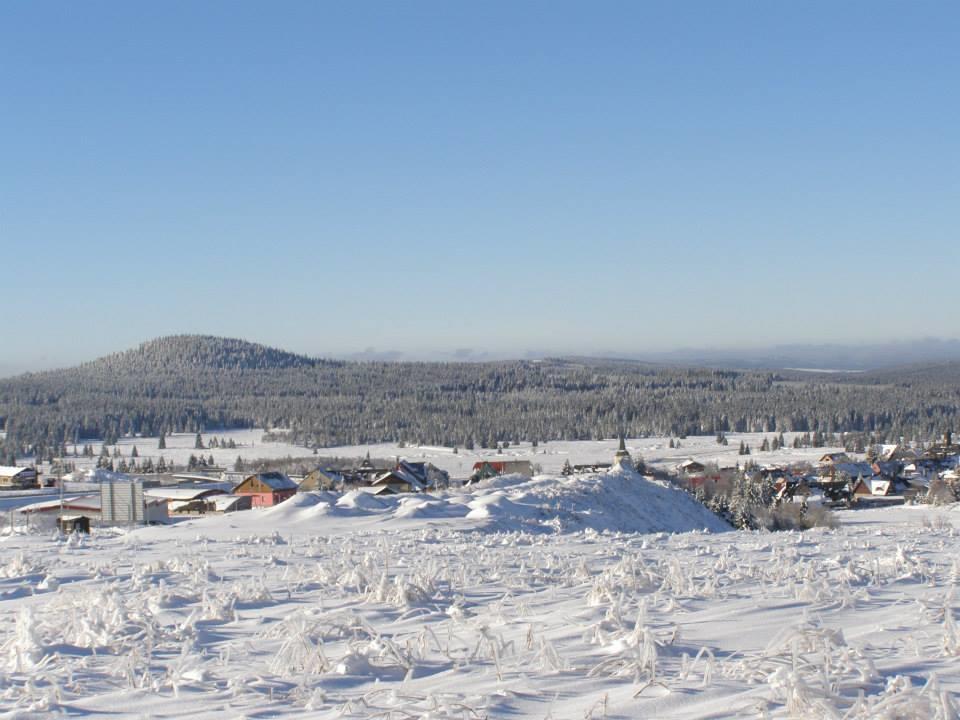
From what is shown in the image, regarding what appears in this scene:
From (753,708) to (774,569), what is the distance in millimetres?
5059

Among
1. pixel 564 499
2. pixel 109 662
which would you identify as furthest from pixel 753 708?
pixel 564 499

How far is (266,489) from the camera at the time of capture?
52906 mm

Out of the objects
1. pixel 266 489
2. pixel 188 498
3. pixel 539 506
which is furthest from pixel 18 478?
pixel 539 506

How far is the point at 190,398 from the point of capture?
198125 millimetres

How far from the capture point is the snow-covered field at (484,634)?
488 centimetres

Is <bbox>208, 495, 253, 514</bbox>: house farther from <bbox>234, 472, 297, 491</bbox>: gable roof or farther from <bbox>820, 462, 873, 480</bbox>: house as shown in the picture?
<bbox>820, 462, 873, 480</bbox>: house

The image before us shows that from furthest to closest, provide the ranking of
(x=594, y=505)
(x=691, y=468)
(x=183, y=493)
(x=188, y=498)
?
1. (x=691, y=468)
2. (x=183, y=493)
3. (x=188, y=498)
4. (x=594, y=505)

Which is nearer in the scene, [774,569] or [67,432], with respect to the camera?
[774,569]

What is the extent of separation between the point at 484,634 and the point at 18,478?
79527 mm

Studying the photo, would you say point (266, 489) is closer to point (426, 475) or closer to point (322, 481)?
point (322, 481)

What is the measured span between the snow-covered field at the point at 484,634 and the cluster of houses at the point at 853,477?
146 feet

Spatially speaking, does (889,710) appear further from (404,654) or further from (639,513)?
(639,513)

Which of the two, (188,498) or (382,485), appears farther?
(382,485)

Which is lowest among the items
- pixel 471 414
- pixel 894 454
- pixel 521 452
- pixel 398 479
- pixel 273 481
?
pixel 521 452
